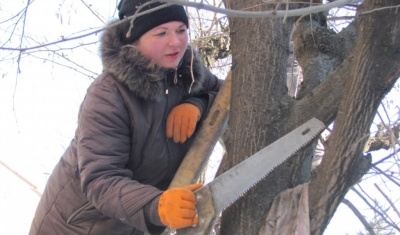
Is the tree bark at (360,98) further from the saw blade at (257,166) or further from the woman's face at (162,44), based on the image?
the woman's face at (162,44)

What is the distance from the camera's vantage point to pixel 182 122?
2.21 meters

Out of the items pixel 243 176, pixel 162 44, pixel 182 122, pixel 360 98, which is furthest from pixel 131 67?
pixel 360 98

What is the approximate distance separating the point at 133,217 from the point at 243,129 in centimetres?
55

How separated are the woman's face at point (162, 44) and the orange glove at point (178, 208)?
0.61 m

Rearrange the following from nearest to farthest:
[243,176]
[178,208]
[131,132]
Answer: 1. [178,208]
2. [243,176]
3. [131,132]

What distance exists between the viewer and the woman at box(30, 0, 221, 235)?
1.93 meters

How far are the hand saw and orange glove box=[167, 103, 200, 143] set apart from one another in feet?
1.24

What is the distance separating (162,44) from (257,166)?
0.63 meters

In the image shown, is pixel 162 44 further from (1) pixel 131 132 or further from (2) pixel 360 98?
(2) pixel 360 98

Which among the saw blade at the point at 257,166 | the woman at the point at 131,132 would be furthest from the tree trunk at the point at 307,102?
the woman at the point at 131,132

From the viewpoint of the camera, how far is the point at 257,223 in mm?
2037

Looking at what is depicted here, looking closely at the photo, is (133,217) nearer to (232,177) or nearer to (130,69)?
(232,177)

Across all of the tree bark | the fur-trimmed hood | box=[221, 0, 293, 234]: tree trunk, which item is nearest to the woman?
the fur-trimmed hood

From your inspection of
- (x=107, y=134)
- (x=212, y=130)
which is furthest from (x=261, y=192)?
(x=107, y=134)
